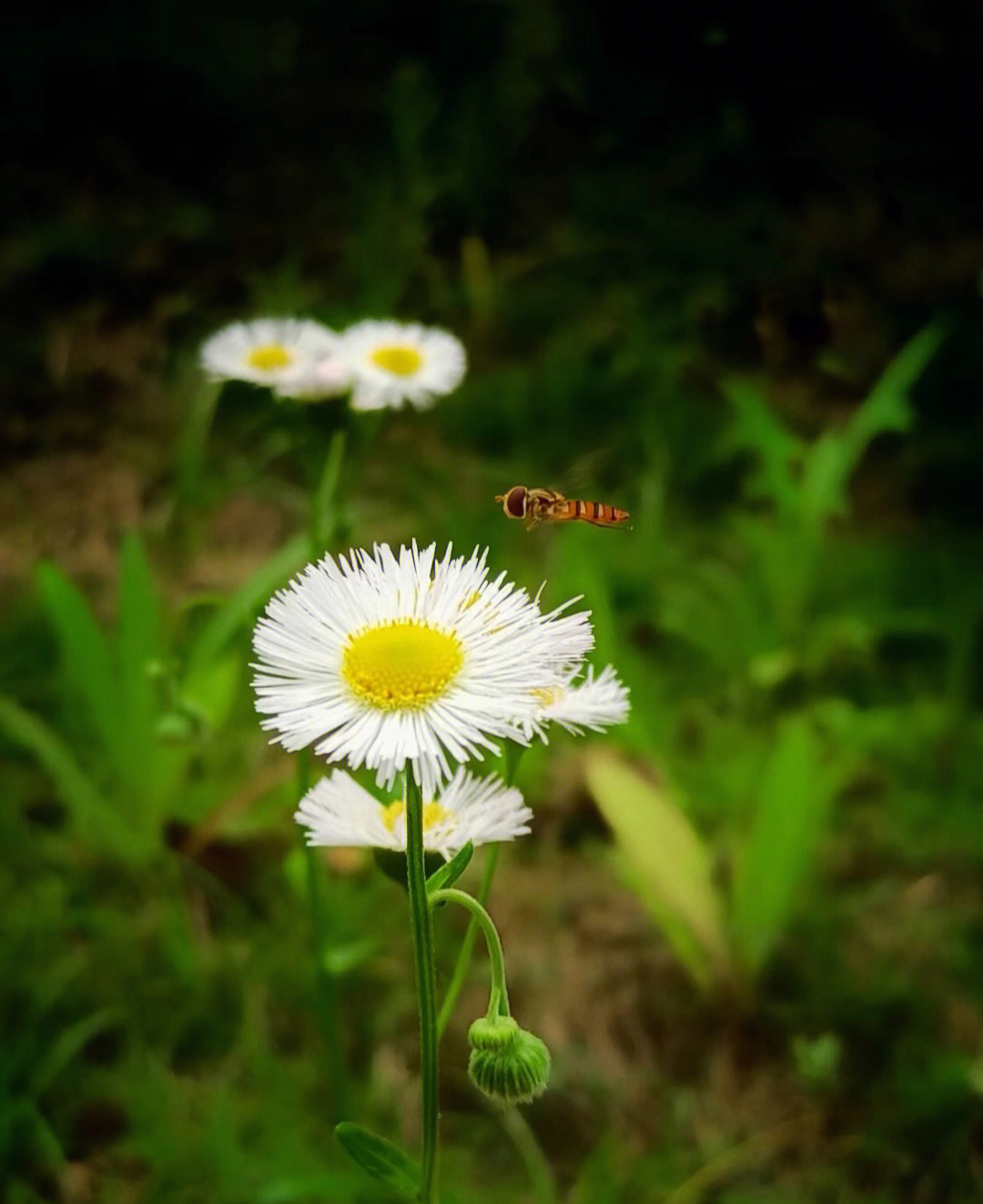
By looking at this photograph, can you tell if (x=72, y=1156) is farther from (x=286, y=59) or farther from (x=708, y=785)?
(x=286, y=59)

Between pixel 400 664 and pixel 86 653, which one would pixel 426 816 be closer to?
pixel 400 664

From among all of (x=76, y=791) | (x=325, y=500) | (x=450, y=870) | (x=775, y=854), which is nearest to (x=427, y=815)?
(x=450, y=870)

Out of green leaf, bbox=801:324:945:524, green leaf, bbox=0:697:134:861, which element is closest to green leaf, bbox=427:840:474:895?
green leaf, bbox=0:697:134:861

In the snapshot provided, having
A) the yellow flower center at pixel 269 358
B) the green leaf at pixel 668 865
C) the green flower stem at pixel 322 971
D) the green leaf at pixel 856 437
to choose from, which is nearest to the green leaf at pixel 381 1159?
the green flower stem at pixel 322 971

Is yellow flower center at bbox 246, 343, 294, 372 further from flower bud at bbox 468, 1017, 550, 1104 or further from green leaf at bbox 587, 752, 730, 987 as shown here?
flower bud at bbox 468, 1017, 550, 1104

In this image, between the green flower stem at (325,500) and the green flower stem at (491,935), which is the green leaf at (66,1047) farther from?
the green flower stem at (491,935)

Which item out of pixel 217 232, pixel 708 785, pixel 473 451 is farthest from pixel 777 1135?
pixel 217 232
